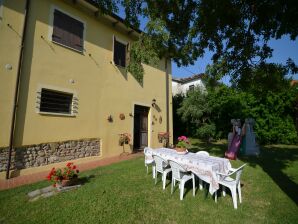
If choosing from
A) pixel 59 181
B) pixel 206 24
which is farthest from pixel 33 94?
pixel 206 24

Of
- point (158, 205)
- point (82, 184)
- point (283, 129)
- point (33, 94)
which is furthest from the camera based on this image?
point (283, 129)

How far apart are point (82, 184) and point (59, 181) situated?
663 millimetres

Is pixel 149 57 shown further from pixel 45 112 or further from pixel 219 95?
pixel 219 95

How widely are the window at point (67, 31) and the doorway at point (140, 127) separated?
179 inches

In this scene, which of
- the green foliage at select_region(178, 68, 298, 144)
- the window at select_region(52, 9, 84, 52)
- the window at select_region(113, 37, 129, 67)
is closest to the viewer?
the window at select_region(52, 9, 84, 52)

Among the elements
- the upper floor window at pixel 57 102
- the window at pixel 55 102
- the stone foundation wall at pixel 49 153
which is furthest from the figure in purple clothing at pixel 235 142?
the window at pixel 55 102

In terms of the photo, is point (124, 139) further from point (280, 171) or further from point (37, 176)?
point (280, 171)

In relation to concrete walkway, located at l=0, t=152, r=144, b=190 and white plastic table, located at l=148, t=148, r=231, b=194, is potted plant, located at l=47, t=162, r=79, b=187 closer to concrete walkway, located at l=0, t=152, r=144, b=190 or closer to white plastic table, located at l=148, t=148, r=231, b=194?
concrete walkway, located at l=0, t=152, r=144, b=190

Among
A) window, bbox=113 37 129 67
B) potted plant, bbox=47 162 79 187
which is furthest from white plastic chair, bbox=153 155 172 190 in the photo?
window, bbox=113 37 129 67

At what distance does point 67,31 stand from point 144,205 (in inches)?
279

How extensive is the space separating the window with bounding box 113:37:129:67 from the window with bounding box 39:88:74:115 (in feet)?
10.6

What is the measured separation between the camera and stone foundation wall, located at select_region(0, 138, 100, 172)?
6.07 metres

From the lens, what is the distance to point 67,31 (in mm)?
7695

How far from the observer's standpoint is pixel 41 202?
166 inches
